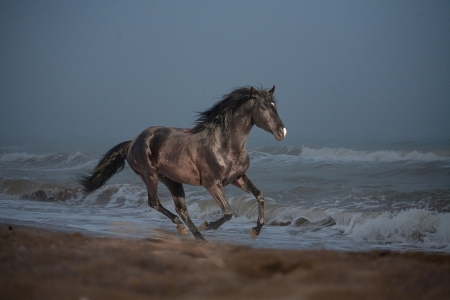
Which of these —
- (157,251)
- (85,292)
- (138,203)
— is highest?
(85,292)

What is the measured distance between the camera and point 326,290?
2039mm

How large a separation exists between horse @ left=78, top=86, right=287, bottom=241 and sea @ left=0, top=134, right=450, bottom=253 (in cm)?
72

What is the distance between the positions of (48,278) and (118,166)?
4.32 m

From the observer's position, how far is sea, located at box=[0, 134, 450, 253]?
6906 mm

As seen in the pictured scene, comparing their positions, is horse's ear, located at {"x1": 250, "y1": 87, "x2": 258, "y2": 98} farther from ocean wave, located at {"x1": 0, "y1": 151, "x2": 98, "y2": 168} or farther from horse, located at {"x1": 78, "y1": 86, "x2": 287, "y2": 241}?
ocean wave, located at {"x1": 0, "y1": 151, "x2": 98, "y2": 168}

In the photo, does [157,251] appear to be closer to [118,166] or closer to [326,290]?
[326,290]

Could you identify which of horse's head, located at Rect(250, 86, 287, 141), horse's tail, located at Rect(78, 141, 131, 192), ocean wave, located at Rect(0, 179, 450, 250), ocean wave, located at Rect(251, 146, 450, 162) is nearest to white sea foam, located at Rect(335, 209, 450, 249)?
ocean wave, located at Rect(0, 179, 450, 250)

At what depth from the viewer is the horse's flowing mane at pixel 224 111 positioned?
17.5 feet

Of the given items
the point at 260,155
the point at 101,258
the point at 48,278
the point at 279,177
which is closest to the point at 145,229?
the point at 101,258

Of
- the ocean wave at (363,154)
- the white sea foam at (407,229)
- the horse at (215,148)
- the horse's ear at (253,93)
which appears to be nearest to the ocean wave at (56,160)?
the ocean wave at (363,154)

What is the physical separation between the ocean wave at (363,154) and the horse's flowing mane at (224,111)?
17.0 meters

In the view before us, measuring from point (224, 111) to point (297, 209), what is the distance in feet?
14.4

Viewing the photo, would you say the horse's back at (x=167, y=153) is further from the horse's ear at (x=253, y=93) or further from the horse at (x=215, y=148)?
the horse's ear at (x=253, y=93)

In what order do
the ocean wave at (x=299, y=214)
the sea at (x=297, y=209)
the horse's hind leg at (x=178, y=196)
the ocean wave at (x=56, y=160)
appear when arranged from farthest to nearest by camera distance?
the ocean wave at (x=56, y=160)
the ocean wave at (x=299, y=214)
the sea at (x=297, y=209)
the horse's hind leg at (x=178, y=196)
